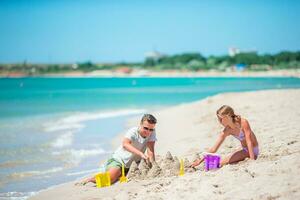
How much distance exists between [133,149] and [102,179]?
0.66 meters

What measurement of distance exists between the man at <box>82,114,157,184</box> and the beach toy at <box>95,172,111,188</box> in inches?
2.9

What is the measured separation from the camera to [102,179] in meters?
6.61

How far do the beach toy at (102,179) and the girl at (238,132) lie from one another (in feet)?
4.35

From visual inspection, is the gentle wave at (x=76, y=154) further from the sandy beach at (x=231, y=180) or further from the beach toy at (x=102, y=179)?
the beach toy at (x=102, y=179)

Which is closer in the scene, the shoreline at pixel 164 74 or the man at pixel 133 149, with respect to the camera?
the man at pixel 133 149

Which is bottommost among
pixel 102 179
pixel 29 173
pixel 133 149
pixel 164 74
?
pixel 29 173

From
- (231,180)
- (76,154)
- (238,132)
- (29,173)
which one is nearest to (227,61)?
(76,154)

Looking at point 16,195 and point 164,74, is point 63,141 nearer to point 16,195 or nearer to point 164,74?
point 16,195

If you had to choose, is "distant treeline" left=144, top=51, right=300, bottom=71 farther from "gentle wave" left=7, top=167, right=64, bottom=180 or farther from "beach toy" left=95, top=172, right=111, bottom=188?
"beach toy" left=95, top=172, right=111, bottom=188

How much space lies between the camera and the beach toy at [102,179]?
6.58 m

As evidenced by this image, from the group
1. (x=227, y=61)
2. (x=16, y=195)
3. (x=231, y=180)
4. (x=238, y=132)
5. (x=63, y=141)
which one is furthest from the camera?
(x=227, y=61)

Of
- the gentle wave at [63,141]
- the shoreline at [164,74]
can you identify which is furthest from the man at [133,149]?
the shoreline at [164,74]

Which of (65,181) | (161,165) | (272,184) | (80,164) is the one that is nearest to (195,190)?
(272,184)

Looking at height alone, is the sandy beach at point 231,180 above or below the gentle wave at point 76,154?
above
